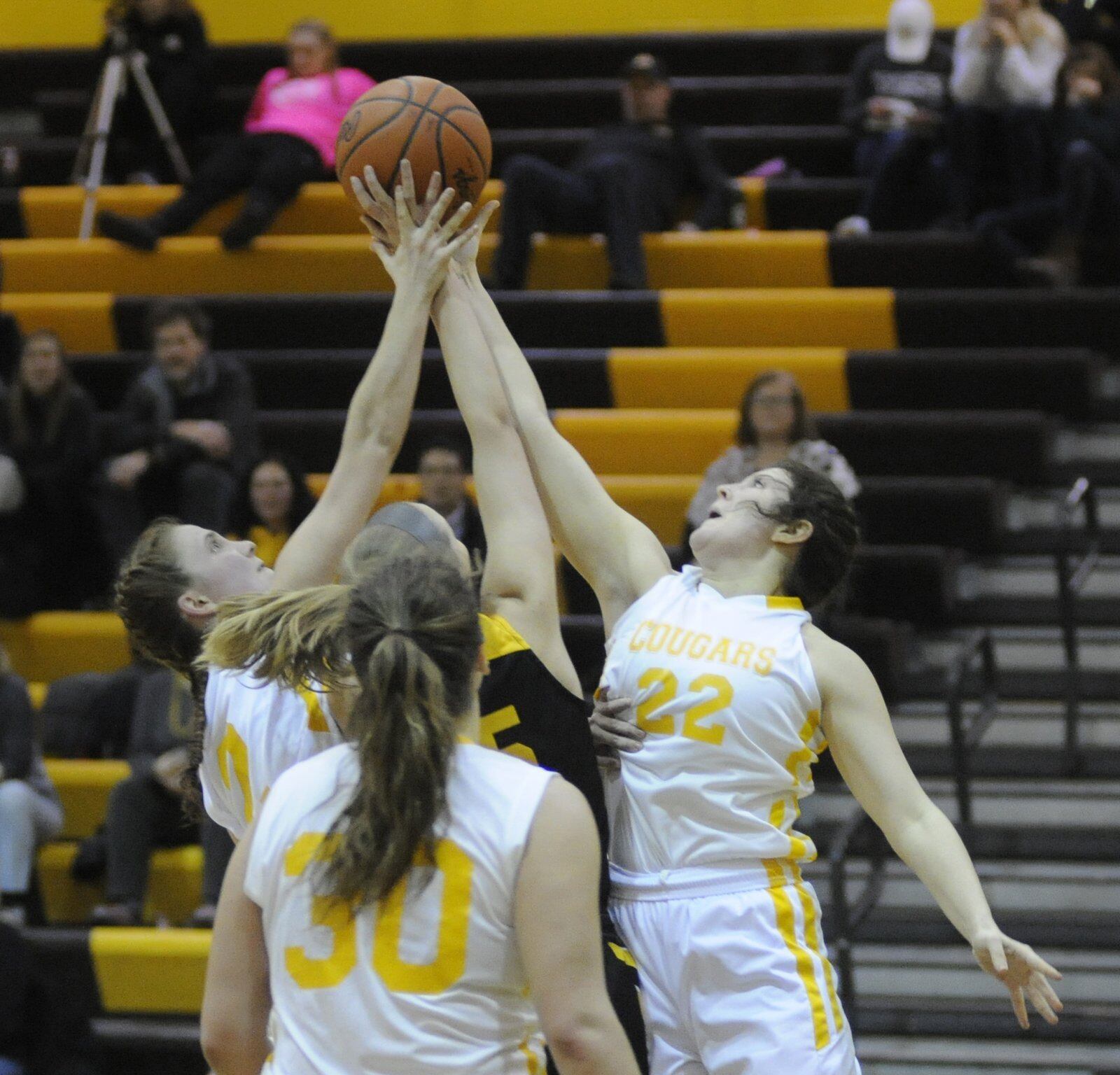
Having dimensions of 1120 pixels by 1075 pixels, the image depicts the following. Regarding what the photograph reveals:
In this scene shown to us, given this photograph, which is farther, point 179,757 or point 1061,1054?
point 179,757

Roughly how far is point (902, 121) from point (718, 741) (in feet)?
18.1

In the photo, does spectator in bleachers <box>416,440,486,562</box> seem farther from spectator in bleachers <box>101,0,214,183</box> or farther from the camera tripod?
spectator in bleachers <box>101,0,214,183</box>

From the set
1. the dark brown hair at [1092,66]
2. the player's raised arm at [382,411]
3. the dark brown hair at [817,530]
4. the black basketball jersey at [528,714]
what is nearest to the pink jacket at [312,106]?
the dark brown hair at [1092,66]

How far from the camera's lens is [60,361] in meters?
7.12

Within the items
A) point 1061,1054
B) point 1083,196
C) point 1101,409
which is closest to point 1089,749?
point 1061,1054

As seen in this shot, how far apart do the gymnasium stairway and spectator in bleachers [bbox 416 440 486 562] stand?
18.1 inches

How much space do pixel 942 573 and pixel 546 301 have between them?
2.11m

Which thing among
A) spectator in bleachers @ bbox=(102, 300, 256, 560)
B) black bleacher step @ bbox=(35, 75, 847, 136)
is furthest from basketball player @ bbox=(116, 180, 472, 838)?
black bleacher step @ bbox=(35, 75, 847, 136)

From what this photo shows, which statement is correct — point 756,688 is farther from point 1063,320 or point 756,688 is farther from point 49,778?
point 1063,320

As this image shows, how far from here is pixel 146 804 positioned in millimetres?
6176

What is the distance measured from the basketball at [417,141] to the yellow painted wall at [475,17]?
244 inches

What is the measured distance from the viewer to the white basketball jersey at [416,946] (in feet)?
7.14

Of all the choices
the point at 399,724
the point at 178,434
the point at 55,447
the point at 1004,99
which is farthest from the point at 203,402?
the point at 399,724

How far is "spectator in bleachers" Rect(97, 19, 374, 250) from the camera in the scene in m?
8.40
